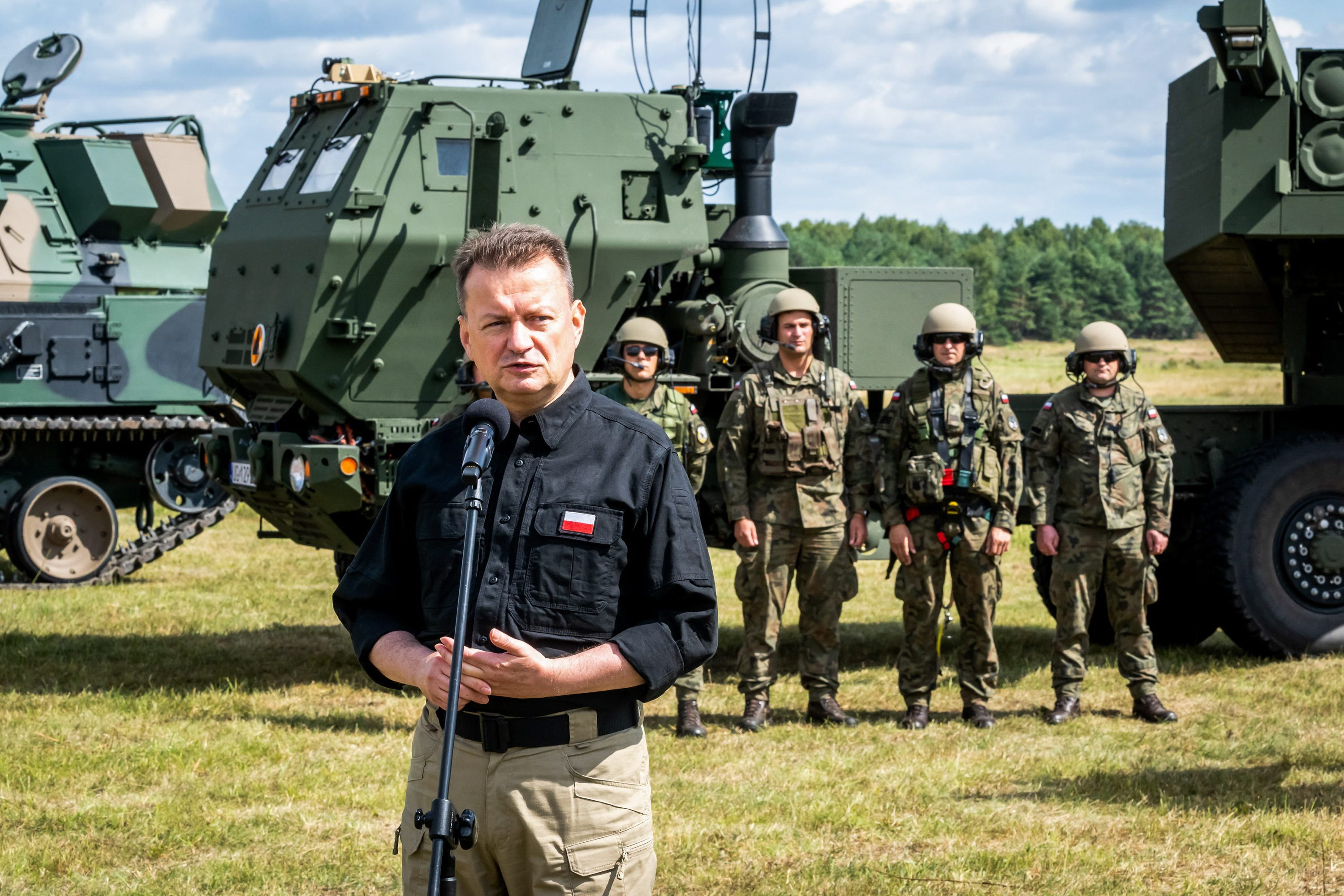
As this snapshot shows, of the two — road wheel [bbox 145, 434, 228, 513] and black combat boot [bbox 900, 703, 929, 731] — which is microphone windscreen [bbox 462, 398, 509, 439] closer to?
black combat boot [bbox 900, 703, 929, 731]

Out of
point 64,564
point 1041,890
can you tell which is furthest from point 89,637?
point 1041,890

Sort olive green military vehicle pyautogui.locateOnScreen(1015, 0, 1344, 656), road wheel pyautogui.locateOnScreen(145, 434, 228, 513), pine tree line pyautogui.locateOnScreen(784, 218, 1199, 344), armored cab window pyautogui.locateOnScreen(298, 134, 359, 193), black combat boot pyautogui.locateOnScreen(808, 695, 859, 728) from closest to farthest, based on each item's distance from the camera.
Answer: black combat boot pyautogui.locateOnScreen(808, 695, 859, 728), olive green military vehicle pyautogui.locateOnScreen(1015, 0, 1344, 656), armored cab window pyautogui.locateOnScreen(298, 134, 359, 193), road wheel pyautogui.locateOnScreen(145, 434, 228, 513), pine tree line pyautogui.locateOnScreen(784, 218, 1199, 344)

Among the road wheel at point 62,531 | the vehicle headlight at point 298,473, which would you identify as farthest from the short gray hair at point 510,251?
the road wheel at point 62,531

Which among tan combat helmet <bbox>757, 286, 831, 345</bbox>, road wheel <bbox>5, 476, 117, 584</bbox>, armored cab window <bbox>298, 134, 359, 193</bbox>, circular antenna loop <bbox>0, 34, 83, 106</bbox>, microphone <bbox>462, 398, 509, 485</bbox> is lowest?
road wheel <bbox>5, 476, 117, 584</bbox>

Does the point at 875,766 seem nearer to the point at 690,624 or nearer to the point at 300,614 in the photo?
the point at 690,624

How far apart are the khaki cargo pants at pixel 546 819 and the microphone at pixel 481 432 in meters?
0.51

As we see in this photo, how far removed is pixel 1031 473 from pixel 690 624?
19.0ft

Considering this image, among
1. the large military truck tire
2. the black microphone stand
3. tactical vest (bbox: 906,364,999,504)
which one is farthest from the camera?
the large military truck tire

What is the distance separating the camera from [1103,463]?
832 cm

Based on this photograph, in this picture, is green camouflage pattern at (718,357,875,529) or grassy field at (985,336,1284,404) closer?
green camouflage pattern at (718,357,875,529)

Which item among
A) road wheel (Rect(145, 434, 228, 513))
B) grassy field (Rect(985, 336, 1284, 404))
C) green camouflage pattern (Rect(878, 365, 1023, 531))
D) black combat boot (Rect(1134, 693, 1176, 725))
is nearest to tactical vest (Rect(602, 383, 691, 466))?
green camouflage pattern (Rect(878, 365, 1023, 531))

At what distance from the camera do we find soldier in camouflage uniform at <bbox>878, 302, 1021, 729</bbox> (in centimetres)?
807

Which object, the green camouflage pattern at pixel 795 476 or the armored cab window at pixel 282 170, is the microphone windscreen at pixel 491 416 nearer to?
the green camouflage pattern at pixel 795 476

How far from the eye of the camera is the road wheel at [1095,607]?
33.6ft
